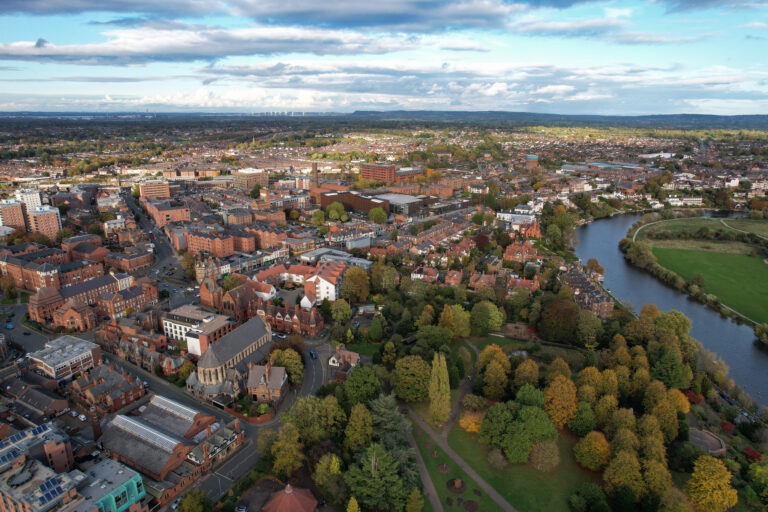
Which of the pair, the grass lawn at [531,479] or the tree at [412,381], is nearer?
the grass lawn at [531,479]

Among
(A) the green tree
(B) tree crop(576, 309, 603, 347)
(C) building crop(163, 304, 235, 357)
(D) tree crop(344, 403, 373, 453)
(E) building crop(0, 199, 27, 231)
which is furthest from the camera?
(E) building crop(0, 199, 27, 231)

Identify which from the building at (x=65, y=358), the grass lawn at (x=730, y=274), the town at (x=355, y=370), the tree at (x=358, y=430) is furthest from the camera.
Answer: the grass lawn at (x=730, y=274)

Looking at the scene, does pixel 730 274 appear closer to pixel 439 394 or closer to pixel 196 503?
pixel 439 394

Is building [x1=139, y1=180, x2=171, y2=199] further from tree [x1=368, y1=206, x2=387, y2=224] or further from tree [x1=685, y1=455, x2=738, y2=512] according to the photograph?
tree [x1=685, y1=455, x2=738, y2=512]

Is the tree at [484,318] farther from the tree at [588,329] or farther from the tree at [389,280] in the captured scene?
the tree at [389,280]

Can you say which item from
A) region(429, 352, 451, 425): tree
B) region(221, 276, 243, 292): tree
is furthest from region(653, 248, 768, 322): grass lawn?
region(221, 276, 243, 292): tree

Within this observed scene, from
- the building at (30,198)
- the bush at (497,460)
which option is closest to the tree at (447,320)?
the bush at (497,460)
